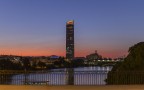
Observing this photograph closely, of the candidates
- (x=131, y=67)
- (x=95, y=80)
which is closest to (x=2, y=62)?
(x=131, y=67)

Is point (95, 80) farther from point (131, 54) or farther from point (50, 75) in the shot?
point (131, 54)

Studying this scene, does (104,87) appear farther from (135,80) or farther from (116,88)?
(135,80)

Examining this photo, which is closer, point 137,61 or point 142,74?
point 142,74

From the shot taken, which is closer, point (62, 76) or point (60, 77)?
point (62, 76)

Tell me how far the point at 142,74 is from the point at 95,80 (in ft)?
10.3

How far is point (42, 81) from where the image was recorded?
2395cm

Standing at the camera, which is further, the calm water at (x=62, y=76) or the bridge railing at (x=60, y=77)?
the calm water at (x=62, y=76)

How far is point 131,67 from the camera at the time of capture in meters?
38.8

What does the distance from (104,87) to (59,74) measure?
534 centimetres

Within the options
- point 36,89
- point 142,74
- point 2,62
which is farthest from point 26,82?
point 2,62

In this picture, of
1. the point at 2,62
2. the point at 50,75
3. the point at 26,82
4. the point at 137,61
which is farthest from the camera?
the point at 2,62

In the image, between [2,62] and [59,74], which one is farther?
[2,62]

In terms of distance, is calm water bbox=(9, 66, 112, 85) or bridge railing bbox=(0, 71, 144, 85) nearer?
bridge railing bbox=(0, 71, 144, 85)

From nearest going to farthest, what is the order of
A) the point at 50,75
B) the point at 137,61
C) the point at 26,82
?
the point at 26,82 → the point at 50,75 → the point at 137,61
